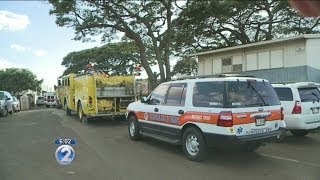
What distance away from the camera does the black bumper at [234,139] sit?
8555 millimetres

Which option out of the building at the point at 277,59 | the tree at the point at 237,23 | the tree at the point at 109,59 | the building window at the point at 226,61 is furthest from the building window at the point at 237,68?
the tree at the point at 109,59

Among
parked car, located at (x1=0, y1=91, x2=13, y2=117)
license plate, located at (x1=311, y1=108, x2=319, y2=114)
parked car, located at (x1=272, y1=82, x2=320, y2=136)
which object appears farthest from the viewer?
parked car, located at (x1=0, y1=91, x2=13, y2=117)

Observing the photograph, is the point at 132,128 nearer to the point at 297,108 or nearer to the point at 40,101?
the point at 297,108

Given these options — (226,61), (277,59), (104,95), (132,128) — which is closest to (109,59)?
(226,61)

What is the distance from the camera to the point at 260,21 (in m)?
33.6

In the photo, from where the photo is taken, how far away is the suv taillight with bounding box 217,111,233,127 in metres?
8.59

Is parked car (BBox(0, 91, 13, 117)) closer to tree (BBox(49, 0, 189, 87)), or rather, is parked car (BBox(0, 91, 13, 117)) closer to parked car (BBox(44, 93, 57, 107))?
tree (BBox(49, 0, 189, 87))

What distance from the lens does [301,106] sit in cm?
1190

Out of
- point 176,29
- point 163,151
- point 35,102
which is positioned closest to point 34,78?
point 35,102

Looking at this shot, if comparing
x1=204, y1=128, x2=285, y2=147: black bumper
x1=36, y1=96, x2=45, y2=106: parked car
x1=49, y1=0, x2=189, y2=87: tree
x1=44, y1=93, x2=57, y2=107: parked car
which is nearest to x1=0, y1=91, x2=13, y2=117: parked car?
x1=49, y1=0, x2=189, y2=87: tree

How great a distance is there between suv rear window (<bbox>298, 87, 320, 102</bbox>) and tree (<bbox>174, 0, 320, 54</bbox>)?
18.4 metres

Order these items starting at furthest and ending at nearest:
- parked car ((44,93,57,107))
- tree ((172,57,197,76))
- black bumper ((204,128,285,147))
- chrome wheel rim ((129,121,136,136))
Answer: tree ((172,57,197,76)) < parked car ((44,93,57,107)) < chrome wheel rim ((129,121,136,136)) < black bumper ((204,128,285,147))

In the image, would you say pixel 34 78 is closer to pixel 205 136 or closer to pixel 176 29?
pixel 176 29

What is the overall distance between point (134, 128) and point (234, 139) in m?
4.63
